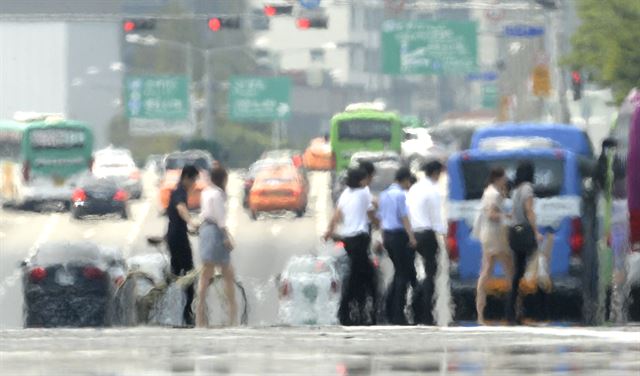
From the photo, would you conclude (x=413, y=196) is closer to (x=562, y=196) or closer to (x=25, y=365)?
(x=562, y=196)

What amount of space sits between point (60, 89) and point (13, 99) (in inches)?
164

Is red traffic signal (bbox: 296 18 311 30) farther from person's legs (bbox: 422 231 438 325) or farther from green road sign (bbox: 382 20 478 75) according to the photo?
person's legs (bbox: 422 231 438 325)

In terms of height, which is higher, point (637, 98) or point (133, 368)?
point (637, 98)

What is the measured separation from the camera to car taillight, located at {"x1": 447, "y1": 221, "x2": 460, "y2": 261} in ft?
79.4

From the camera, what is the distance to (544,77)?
62.4 m

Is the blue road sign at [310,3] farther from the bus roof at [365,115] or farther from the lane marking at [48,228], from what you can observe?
the bus roof at [365,115]

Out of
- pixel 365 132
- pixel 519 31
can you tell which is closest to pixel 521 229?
pixel 519 31

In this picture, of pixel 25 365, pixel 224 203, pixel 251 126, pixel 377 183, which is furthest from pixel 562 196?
pixel 251 126

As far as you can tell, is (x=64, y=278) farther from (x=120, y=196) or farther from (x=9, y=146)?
(x=9, y=146)

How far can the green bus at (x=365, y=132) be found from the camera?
73.2 metres

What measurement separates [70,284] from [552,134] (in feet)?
25.5

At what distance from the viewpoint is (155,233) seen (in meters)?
60.9

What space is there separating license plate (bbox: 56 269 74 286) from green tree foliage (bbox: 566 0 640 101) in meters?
36.6

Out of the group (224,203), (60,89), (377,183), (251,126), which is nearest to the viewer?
(224,203)
